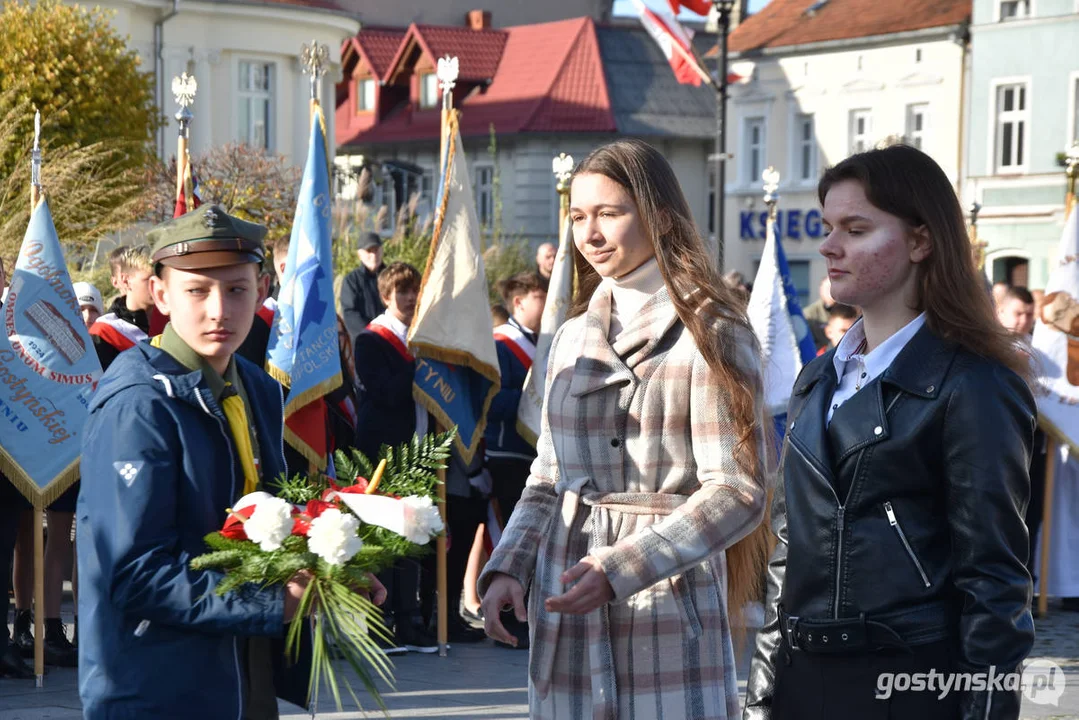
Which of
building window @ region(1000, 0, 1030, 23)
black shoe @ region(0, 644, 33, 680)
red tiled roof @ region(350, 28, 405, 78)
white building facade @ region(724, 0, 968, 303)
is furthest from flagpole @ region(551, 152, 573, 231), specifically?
red tiled roof @ region(350, 28, 405, 78)

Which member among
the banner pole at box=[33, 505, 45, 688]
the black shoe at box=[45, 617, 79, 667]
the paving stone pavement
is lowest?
the paving stone pavement

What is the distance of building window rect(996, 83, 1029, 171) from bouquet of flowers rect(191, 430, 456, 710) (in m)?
35.1

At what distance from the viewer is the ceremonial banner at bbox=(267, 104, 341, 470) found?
8.36 metres

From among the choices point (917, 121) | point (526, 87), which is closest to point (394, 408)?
point (917, 121)

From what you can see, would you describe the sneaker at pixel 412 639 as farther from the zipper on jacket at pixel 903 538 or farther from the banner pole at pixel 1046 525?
the zipper on jacket at pixel 903 538

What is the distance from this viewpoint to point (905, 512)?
311cm

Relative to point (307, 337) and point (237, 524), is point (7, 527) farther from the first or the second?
point (237, 524)

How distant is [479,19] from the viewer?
49875mm

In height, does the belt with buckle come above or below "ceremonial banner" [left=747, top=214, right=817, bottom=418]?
below

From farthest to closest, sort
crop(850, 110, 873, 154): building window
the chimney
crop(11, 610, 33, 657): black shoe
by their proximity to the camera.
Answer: the chimney, crop(850, 110, 873, 154): building window, crop(11, 610, 33, 657): black shoe

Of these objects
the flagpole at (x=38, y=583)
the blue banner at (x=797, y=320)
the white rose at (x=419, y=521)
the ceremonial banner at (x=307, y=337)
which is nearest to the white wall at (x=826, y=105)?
the blue banner at (x=797, y=320)

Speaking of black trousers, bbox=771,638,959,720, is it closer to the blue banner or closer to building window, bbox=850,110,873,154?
the blue banner

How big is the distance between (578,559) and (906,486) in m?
0.86

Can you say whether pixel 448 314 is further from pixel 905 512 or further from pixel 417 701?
pixel 905 512
